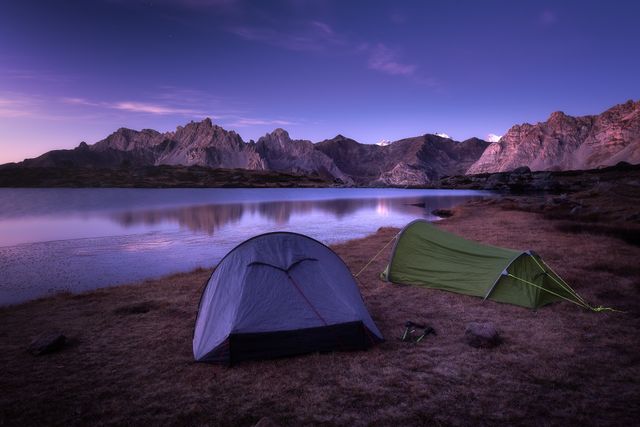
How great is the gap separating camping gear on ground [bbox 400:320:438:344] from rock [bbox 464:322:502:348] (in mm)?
969

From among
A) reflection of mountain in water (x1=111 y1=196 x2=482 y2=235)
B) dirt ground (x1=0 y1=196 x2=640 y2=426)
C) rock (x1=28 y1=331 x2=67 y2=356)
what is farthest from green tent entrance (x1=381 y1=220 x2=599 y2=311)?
reflection of mountain in water (x1=111 y1=196 x2=482 y2=235)

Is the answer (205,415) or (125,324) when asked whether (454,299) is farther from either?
(125,324)

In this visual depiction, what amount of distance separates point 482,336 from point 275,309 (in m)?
5.11

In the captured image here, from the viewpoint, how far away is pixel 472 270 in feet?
45.4

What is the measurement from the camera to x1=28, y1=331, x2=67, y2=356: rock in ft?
29.7

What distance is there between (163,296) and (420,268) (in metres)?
9.94

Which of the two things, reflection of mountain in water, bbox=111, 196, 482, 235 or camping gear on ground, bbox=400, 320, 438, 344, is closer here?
camping gear on ground, bbox=400, 320, 438, 344

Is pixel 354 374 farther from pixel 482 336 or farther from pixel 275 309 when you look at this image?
pixel 482 336

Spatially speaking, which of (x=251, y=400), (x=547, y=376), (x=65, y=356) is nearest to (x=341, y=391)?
(x=251, y=400)

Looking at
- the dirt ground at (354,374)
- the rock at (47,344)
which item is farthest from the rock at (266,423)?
the rock at (47,344)

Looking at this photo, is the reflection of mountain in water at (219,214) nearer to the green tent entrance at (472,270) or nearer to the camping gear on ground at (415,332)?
the green tent entrance at (472,270)

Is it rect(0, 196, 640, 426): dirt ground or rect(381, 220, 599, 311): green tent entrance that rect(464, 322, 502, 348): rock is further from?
rect(381, 220, 599, 311): green tent entrance

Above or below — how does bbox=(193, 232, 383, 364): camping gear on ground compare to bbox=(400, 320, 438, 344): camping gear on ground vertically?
above

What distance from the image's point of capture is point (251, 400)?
702cm
